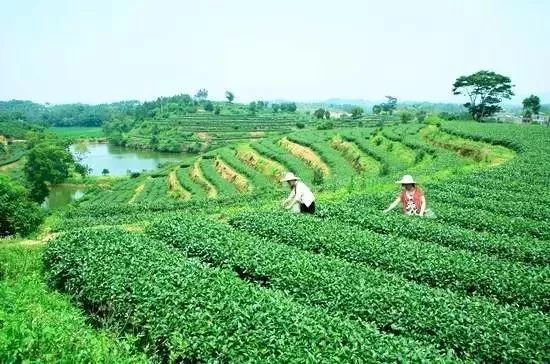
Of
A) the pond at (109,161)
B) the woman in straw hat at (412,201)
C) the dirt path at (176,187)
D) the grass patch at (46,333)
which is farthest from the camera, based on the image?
the pond at (109,161)

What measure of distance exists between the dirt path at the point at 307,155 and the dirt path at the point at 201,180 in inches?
474

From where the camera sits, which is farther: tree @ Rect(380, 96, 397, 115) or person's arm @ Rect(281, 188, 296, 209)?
tree @ Rect(380, 96, 397, 115)

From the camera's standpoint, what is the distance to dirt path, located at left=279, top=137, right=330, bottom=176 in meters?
58.8

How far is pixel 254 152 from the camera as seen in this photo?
7125 centimetres

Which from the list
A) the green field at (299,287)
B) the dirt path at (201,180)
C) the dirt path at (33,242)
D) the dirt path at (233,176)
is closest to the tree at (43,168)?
the dirt path at (201,180)

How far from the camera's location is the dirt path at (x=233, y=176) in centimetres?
5783

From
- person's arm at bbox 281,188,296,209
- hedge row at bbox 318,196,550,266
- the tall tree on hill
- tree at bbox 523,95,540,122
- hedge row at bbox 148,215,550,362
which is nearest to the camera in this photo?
hedge row at bbox 148,215,550,362

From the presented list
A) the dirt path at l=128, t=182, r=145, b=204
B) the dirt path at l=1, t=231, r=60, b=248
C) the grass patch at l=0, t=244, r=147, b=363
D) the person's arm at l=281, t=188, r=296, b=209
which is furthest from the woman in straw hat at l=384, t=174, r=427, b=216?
the dirt path at l=128, t=182, r=145, b=204

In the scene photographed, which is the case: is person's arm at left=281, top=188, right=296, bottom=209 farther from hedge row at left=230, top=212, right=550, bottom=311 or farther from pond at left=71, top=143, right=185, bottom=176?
pond at left=71, top=143, right=185, bottom=176

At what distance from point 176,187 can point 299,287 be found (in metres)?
54.8

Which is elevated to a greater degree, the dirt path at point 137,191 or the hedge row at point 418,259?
the hedge row at point 418,259

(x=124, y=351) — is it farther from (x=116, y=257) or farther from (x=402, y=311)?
(x=402, y=311)

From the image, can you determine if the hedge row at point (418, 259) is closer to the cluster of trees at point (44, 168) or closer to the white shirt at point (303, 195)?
the white shirt at point (303, 195)

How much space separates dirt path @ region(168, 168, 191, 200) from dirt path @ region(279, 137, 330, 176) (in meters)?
15.0
